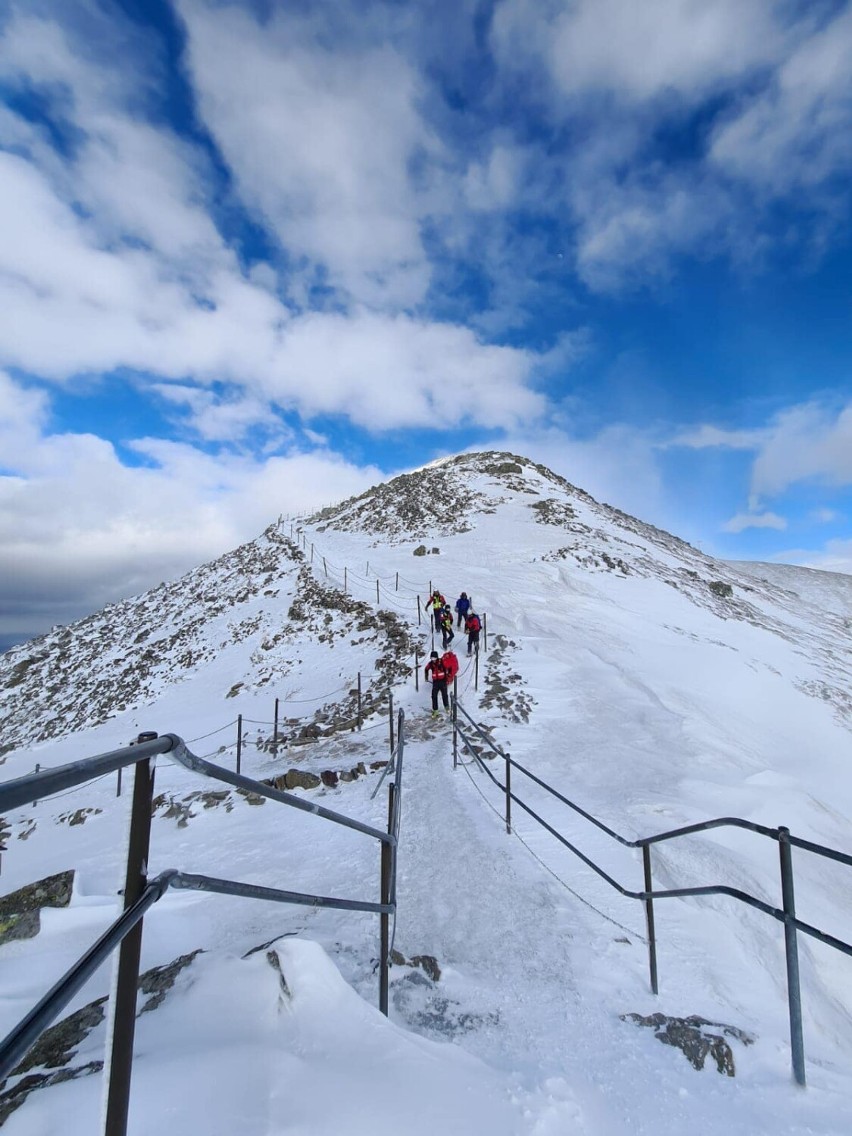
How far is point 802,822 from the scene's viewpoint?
8.34 metres

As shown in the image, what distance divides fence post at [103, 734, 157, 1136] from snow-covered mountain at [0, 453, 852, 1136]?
593 millimetres

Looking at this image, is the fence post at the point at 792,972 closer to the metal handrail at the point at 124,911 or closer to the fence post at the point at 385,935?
the fence post at the point at 385,935

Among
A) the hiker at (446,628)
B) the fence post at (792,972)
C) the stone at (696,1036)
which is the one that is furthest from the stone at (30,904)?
the hiker at (446,628)

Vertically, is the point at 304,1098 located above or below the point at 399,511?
below

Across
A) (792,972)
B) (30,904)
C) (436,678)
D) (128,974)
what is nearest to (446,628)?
(436,678)

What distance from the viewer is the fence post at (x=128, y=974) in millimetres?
1633

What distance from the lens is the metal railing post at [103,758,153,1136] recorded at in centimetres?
163

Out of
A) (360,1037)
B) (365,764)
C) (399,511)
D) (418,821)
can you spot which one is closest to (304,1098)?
(360,1037)

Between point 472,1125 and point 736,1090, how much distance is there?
182cm

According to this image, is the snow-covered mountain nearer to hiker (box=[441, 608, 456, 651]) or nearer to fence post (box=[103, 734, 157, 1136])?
fence post (box=[103, 734, 157, 1136])

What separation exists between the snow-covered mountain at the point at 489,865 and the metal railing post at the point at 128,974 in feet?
1.96

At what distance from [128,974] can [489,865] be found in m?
5.58

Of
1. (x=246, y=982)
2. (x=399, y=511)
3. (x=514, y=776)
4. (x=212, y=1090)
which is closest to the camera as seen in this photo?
(x=212, y=1090)

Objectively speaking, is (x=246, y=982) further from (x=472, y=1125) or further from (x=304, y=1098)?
(x=472, y=1125)
